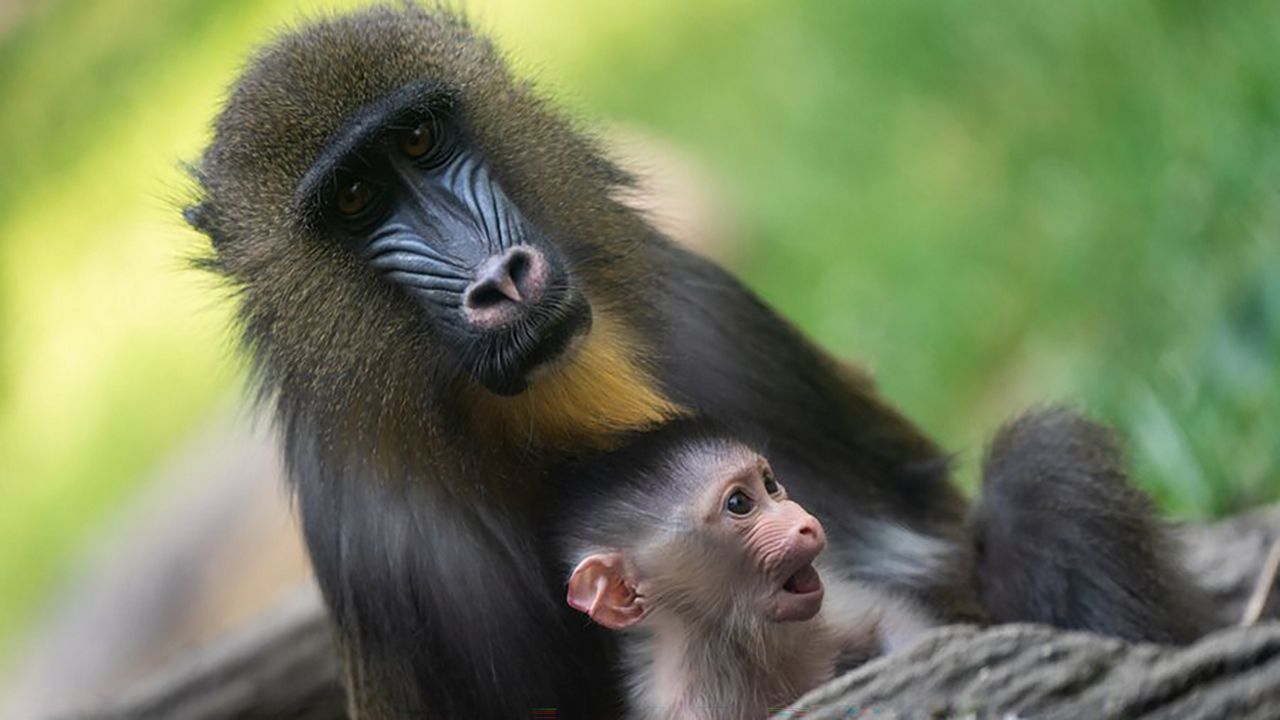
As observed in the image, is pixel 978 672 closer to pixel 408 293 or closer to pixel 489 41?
pixel 408 293

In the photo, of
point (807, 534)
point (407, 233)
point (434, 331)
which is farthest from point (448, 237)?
point (807, 534)

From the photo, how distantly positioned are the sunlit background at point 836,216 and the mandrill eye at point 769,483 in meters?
1.16

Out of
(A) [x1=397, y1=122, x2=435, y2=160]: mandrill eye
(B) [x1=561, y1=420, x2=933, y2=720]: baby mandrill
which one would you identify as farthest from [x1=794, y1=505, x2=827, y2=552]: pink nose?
(A) [x1=397, y1=122, x2=435, y2=160]: mandrill eye

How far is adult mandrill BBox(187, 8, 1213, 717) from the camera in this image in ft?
13.4

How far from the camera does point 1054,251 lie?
8859 mm

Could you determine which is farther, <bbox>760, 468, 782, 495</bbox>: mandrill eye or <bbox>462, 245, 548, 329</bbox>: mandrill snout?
<bbox>760, 468, 782, 495</bbox>: mandrill eye

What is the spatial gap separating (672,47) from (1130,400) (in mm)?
6015

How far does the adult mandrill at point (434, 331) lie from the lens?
4.09m

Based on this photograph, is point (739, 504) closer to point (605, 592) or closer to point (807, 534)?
point (807, 534)

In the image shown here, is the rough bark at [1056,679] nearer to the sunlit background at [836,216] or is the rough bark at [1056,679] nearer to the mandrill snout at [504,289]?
the mandrill snout at [504,289]

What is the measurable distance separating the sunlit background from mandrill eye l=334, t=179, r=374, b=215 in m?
0.56

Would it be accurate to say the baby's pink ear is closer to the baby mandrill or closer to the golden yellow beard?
the baby mandrill

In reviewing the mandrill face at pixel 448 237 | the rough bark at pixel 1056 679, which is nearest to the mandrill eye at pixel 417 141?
the mandrill face at pixel 448 237

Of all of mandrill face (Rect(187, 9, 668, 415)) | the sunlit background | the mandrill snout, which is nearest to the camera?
the mandrill snout
